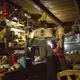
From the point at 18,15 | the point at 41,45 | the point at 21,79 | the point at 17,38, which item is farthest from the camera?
the point at 17,38

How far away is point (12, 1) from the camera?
416 cm

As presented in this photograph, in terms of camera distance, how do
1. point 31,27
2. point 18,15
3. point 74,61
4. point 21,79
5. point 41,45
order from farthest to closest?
point 31,27, point 74,61, point 18,15, point 41,45, point 21,79

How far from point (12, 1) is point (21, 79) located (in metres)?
1.91

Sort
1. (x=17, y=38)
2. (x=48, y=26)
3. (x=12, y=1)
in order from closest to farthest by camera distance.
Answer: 1. (x=12, y=1)
2. (x=17, y=38)
3. (x=48, y=26)

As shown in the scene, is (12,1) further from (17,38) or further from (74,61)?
(74,61)

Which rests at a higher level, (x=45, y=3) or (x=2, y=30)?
(x=45, y=3)

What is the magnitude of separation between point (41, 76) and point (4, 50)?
4.50ft

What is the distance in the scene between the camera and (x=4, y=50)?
5.01m

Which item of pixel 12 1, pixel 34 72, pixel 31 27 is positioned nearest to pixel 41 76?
pixel 34 72

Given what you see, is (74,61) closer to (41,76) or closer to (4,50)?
(41,76)

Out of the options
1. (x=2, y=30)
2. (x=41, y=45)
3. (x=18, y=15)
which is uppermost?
(x=18, y=15)

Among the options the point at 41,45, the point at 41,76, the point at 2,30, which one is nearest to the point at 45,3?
the point at 41,45

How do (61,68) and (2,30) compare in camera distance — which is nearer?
(61,68)

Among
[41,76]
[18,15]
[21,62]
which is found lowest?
[41,76]
